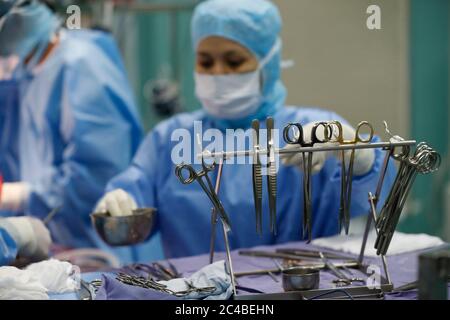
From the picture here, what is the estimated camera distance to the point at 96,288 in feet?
4.51

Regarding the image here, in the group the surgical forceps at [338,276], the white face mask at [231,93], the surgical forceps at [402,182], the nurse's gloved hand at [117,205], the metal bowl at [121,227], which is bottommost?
the surgical forceps at [338,276]

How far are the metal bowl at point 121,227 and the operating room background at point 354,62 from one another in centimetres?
57

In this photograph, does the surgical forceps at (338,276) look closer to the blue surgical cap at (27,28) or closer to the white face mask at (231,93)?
the white face mask at (231,93)

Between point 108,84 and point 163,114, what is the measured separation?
125cm

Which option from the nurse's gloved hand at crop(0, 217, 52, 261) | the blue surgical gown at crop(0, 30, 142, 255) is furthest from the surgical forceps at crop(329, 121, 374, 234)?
the blue surgical gown at crop(0, 30, 142, 255)

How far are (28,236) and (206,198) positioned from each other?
21.7 inches

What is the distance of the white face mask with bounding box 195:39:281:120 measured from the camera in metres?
1.96

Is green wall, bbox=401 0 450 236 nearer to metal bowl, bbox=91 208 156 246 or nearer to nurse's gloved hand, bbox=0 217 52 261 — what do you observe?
metal bowl, bbox=91 208 156 246

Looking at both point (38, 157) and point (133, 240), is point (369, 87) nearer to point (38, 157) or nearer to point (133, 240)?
point (133, 240)

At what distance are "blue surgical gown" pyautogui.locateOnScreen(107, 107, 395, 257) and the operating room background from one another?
11cm

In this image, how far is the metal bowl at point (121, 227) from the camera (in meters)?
1.73

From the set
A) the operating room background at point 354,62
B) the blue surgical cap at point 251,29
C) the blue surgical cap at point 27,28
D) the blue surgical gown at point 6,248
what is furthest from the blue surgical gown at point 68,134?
the blue surgical gown at point 6,248

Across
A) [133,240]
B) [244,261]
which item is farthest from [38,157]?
[244,261]

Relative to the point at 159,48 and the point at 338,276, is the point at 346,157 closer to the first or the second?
the point at 338,276
